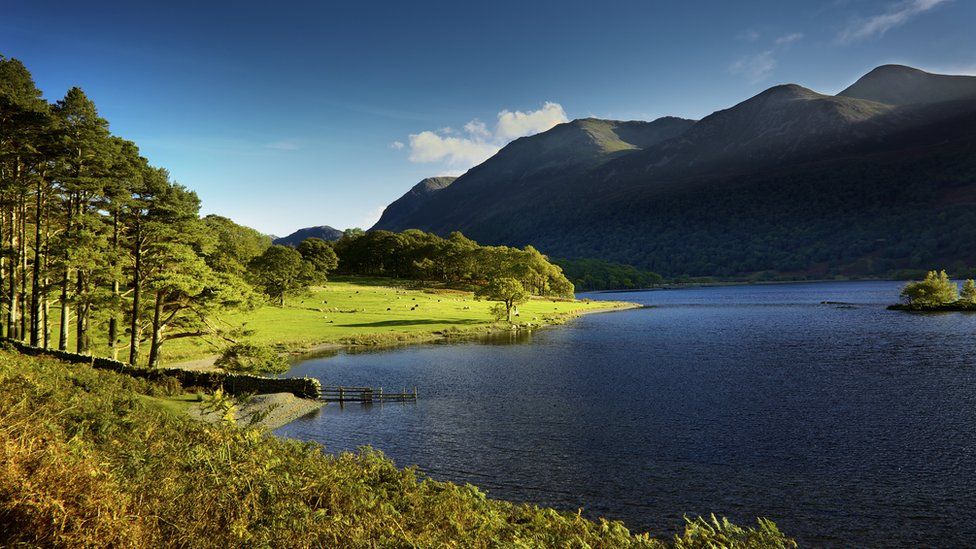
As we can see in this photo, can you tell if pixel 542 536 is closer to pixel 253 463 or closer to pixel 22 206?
pixel 253 463

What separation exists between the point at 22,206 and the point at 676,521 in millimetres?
50686

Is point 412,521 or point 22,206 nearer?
point 412,521

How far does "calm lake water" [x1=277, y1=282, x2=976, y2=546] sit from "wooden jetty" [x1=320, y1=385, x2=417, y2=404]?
175cm

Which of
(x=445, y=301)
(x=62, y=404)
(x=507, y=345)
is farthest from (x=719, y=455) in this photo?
(x=445, y=301)

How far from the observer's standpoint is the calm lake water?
962 inches

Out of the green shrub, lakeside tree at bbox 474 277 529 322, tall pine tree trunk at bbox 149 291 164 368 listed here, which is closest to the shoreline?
lakeside tree at bbox 474 277 529 322

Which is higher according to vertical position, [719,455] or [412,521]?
[412,521]

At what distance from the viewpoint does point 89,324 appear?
161ft

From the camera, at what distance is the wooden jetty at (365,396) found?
4797 centimetres

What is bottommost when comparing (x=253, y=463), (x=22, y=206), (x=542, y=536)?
(x=542, y=536)

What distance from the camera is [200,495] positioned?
10445 millimetres

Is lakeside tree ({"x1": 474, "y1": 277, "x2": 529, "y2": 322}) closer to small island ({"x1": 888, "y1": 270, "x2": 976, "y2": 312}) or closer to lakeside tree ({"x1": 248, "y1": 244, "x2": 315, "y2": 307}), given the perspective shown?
lakeside tree ({"x1": 248, "y1": 244, "x2": 315, "y2": 307})

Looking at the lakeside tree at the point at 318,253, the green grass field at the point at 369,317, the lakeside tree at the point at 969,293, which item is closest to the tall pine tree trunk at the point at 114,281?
the green grass field at the point at 369,317

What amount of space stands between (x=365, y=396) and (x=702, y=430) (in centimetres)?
Answer: 3015
